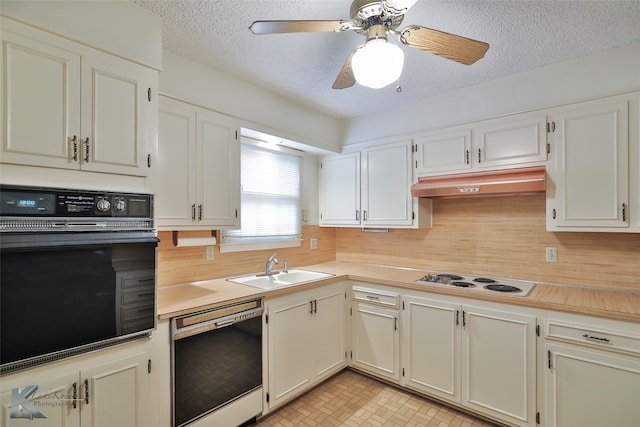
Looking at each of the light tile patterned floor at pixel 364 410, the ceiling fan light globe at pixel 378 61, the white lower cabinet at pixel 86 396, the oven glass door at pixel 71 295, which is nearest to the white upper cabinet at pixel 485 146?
the ceiling fan light globe at pixel 378 61

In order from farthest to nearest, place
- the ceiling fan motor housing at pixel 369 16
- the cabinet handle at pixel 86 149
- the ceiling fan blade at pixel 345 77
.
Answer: the ceiling fan blade at pixel 345 77 → the cabinet handle at pixel 86 149 → the ceiling fan motor housing at pixel 369 16

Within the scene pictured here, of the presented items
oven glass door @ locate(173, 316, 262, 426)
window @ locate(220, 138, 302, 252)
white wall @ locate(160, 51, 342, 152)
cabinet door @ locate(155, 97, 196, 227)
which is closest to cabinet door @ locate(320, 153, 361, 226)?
white wall @ locate(160, 51, 342, 152)

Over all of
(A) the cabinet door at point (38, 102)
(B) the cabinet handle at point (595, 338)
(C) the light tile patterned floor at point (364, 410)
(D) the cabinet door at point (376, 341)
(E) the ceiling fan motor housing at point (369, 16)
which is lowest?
(C) the light tile patterned floor at point (364, 410)

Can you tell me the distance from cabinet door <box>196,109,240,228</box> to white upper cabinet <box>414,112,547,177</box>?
1625 mm

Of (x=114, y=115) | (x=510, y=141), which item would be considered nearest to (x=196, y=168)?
(x=114, y=115)

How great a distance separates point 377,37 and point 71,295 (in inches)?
68.9

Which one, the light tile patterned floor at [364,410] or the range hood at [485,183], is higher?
the range hood at [485,183]

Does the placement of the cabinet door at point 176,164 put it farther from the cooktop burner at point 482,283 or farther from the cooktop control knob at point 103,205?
the cooktop burner at point 482,283

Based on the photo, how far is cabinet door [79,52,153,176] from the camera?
146 cm

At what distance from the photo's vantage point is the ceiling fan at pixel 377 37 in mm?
1317

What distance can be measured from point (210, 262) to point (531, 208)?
8.67ft

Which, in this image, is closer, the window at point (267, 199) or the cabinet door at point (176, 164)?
the cabinet door at point (176, 164)

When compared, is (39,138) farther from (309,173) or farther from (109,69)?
(309,173)

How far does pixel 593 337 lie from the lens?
1.82 m
